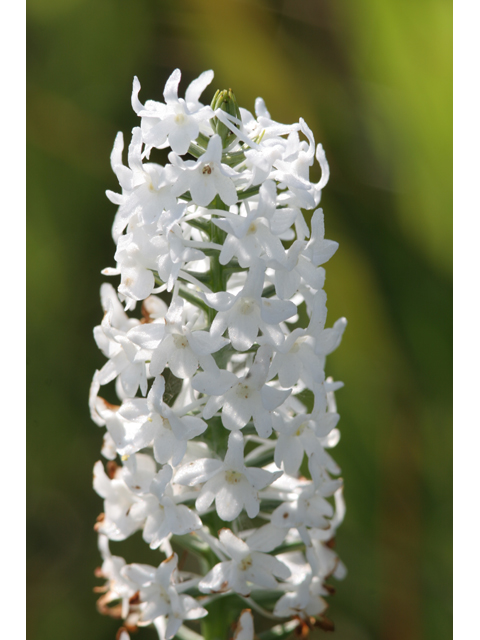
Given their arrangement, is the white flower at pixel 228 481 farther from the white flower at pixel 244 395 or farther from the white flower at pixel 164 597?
the white flower at pixel 164 597

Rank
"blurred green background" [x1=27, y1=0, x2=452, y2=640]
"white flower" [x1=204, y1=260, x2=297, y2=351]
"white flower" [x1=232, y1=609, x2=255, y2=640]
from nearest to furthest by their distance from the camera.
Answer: "white flower" [x1=204, y1=260, x2=297, y2=351] → "white flower" [x1=232, y1=609, x2=255, y2=640] → "blurred green background" [x1=27, y1=0, x2=452, y2=640]

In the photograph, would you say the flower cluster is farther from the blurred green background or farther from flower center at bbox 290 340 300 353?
the blurred green background

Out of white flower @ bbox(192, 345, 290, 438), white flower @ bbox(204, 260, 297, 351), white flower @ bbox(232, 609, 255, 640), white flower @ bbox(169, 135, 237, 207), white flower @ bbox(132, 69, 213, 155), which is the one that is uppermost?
white flower @ bbox(132, 69, 213, 155)

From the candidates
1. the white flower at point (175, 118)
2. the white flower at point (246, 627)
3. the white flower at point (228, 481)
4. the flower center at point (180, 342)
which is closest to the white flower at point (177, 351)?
the flower center at point (180, 342)

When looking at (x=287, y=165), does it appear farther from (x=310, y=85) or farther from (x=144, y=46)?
(x=144, y=46)

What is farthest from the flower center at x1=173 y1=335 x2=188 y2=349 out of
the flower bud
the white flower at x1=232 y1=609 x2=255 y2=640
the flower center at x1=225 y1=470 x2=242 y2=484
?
the white flower at x1=232 y1=609 x2=255 y2=640

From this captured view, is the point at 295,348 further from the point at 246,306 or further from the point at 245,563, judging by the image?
the point at 245,563

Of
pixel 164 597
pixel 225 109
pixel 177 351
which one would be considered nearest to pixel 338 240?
pixel 225 109
